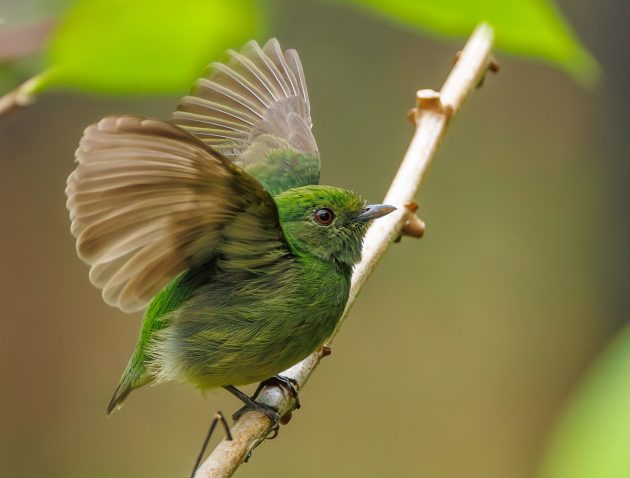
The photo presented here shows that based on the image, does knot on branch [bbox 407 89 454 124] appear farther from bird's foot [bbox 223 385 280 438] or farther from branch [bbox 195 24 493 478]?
bird's foot [bbox 223 385 280 438]

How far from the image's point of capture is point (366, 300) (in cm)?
780

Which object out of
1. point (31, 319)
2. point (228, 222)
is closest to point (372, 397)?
point (31, 319)

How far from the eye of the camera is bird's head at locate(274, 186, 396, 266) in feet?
9.02

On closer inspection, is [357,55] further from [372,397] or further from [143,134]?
[143,134]

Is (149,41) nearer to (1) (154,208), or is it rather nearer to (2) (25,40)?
(2) (25,40)

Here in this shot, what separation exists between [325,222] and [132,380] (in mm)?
753

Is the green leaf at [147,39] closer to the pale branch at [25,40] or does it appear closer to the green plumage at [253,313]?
the pale branch at [25,40]

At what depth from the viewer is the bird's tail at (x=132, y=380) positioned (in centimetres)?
→ 276

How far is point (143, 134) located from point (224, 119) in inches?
63.9

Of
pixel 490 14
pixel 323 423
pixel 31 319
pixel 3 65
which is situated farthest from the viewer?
pixel 323 423

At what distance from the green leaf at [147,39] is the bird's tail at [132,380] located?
184cm

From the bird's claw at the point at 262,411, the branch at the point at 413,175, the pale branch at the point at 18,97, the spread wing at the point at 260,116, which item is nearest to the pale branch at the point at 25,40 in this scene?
the pale branch at the point at 18,97

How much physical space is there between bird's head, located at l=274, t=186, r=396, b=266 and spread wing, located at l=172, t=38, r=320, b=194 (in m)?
0.34

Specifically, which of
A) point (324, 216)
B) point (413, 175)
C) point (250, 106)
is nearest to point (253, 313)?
point (324, 216)
